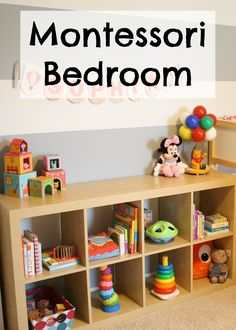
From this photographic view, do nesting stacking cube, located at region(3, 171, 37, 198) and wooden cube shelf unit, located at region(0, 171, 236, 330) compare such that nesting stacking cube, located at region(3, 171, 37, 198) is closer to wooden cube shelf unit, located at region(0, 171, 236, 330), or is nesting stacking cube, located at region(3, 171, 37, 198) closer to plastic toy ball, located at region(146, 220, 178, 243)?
wooden cube shelf unit, located at region(0, 171, 236, 330)

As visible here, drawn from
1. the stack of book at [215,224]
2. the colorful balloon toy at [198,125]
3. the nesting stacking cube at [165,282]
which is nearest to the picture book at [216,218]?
the stack of book at [215,224]

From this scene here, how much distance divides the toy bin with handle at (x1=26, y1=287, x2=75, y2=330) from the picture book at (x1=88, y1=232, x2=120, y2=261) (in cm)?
26

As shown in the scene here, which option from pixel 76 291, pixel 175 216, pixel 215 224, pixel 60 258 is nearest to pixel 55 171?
pixel 60 258

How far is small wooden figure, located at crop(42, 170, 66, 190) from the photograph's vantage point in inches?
83.5

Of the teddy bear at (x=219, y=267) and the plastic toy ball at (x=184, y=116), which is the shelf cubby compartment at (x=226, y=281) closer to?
the teddy bear at (x=219, y=267)

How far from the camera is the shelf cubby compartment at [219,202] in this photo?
2457 mm

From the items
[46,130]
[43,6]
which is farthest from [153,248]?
[43,6]

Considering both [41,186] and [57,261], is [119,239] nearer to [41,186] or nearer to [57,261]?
[57,261]

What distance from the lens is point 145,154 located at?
2.50 meters

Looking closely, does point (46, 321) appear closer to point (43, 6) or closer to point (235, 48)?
point (43, 6)

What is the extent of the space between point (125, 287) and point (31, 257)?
26.4 inches

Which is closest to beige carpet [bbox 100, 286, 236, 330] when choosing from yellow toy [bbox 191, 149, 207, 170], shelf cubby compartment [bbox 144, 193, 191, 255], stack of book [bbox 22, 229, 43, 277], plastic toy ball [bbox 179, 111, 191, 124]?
shelf cubby compartment [bbox 144, 193, 191, 255]

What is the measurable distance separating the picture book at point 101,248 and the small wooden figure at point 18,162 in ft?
1.57

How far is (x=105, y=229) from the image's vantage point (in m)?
2.44
